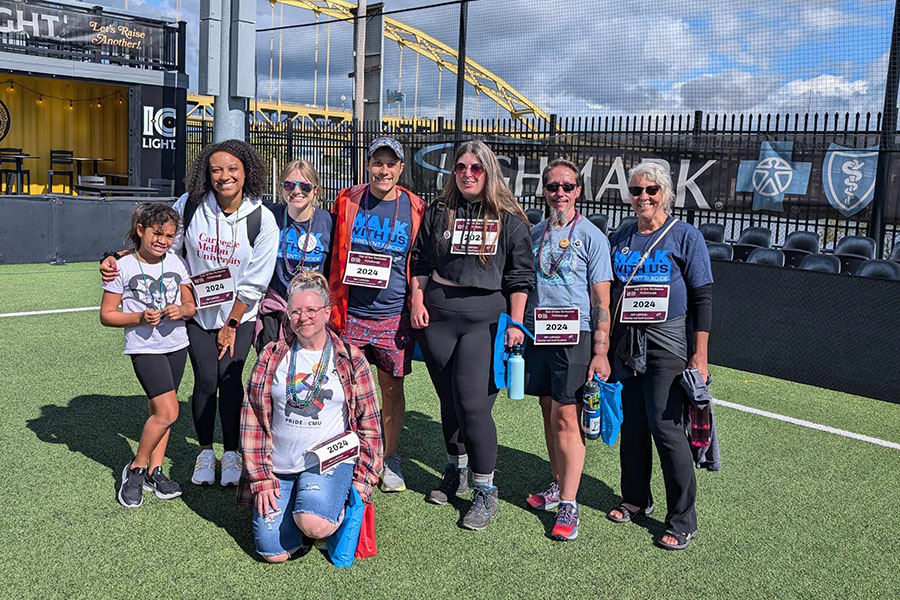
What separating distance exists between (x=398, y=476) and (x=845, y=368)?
13.2ft

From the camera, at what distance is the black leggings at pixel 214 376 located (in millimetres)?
4000

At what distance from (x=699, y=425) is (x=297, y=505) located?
180cm

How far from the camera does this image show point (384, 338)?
160 inches

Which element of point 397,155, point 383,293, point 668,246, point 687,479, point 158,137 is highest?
point 158,137

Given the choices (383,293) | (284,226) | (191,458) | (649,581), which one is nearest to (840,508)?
(649,581)

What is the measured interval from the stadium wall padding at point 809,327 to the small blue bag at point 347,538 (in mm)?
4575

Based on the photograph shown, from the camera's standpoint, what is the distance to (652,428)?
12.1 ft

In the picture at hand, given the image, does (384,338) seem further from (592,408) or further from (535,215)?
(535,215)

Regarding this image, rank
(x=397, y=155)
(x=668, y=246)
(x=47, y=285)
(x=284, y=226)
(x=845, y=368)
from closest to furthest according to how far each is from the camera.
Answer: (x=668, y=246)
(x=397, y=155)
(x=284, y=226)
(x=845, y=368)
(x=47, y=285)

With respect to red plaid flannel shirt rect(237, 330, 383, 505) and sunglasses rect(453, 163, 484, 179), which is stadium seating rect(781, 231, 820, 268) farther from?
red plaid flannel shirt rect(237, 330, 383, 505)

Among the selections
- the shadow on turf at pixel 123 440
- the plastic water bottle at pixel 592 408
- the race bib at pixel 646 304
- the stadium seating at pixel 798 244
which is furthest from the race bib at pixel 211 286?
the stadium seating at pixel 798 244

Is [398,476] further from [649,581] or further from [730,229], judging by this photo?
[730,229]

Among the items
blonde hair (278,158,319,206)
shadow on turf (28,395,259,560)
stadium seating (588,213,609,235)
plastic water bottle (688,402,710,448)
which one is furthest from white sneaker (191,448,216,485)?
stadium seating (588,213,609,235)

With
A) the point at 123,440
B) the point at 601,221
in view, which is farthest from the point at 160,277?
the point at 601,221
